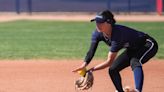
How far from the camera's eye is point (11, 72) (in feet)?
39.3

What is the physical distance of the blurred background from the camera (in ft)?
125

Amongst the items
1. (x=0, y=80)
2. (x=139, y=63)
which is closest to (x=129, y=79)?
(x=0, y=80)

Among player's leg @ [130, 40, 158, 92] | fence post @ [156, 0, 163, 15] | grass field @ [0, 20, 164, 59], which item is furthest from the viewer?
fence post @ [156, 0, 163, 15]

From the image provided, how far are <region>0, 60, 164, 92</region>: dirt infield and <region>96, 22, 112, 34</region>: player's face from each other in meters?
2.31

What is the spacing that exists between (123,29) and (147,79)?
139 inches

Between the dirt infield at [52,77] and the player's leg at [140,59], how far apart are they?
1.91m

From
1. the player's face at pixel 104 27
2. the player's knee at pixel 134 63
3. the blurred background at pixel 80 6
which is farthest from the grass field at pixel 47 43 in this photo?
the blurred background at pixel 80 6

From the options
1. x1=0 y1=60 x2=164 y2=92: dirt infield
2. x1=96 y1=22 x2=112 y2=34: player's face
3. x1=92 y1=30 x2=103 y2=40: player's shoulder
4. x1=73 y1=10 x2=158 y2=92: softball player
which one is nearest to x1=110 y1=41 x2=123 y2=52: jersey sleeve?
x1=73 y1=10 x2=158 y2=92: softball player

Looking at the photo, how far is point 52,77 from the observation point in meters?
11.2

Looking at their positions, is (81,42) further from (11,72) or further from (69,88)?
(69,88)

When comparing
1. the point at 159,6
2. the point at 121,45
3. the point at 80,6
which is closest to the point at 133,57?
the point at 121,45

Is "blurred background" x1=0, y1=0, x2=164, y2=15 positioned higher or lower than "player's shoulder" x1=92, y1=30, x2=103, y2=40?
lower

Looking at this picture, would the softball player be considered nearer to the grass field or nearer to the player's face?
the player's face

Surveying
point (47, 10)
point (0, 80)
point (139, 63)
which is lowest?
point (47, 10)
